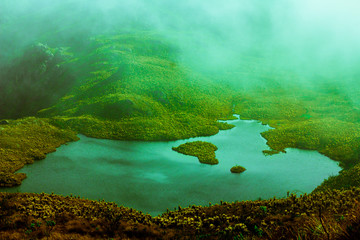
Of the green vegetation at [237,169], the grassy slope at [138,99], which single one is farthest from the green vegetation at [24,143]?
the green vegetation at [237,169]

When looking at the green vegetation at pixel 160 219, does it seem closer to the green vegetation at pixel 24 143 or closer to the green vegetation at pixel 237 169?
the green vegetation at pixel 24 143

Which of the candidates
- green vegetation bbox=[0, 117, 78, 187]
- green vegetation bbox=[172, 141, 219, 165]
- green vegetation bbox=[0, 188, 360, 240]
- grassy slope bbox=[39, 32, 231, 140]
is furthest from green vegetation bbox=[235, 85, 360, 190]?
green vegetation bbox=[0, 117, 78, 187]

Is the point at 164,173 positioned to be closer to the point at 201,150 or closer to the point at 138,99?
the point at 201,150

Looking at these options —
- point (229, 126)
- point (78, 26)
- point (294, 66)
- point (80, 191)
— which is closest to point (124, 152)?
A: point (80, 191)

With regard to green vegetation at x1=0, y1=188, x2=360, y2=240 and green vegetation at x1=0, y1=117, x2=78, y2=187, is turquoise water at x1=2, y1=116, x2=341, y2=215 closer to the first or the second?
green vegetation at x1=0, y1=117, x2=78, y2=187

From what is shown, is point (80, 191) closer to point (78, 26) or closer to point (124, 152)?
point (124, 152)

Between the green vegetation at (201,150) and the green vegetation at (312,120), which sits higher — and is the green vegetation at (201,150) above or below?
below

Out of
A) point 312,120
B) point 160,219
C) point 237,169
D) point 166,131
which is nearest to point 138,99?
point 166,131
